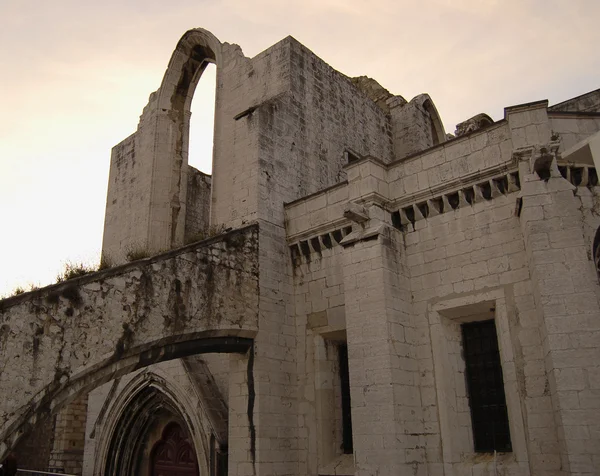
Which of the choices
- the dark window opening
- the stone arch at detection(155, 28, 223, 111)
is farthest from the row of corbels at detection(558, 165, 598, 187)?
the stone arch at detection(155, 28, 223, 111)

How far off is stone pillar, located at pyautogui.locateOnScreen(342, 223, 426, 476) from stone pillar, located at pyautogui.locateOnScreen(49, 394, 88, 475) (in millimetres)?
8659

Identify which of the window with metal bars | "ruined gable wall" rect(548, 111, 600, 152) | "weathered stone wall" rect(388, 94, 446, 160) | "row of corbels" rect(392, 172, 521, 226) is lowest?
the window with metal bars

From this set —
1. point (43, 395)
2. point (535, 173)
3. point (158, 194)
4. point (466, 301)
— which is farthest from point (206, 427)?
point (535, 173)

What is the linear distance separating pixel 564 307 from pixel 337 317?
161 inches

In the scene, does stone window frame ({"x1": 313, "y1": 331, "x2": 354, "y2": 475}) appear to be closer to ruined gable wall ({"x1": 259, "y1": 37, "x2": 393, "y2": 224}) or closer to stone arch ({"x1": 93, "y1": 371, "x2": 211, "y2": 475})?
ruined gable wall ({"x1": 259, "y1": 37, "x2": 393, "y2": 224})

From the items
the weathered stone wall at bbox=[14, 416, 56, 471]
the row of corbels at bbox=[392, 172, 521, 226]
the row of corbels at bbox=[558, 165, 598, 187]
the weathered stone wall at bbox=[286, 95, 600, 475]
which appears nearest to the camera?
the weathered stone wall at bbox=[286, 95, 600, 475]

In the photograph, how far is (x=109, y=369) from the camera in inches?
304

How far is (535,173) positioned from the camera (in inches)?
308

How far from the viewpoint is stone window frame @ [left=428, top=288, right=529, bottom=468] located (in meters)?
7.89

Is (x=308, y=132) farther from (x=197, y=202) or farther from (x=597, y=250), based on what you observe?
(x=597, y=250)

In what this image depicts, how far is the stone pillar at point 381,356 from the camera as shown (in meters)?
7.99

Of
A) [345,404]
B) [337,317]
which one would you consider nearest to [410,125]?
[337,317]

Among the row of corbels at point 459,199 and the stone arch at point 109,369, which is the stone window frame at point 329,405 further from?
the row of corbels at point 459,199

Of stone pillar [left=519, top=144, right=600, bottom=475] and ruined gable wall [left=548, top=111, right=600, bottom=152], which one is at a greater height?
ruined gable wall [left=548, top=111, right=600, bottom=152]
